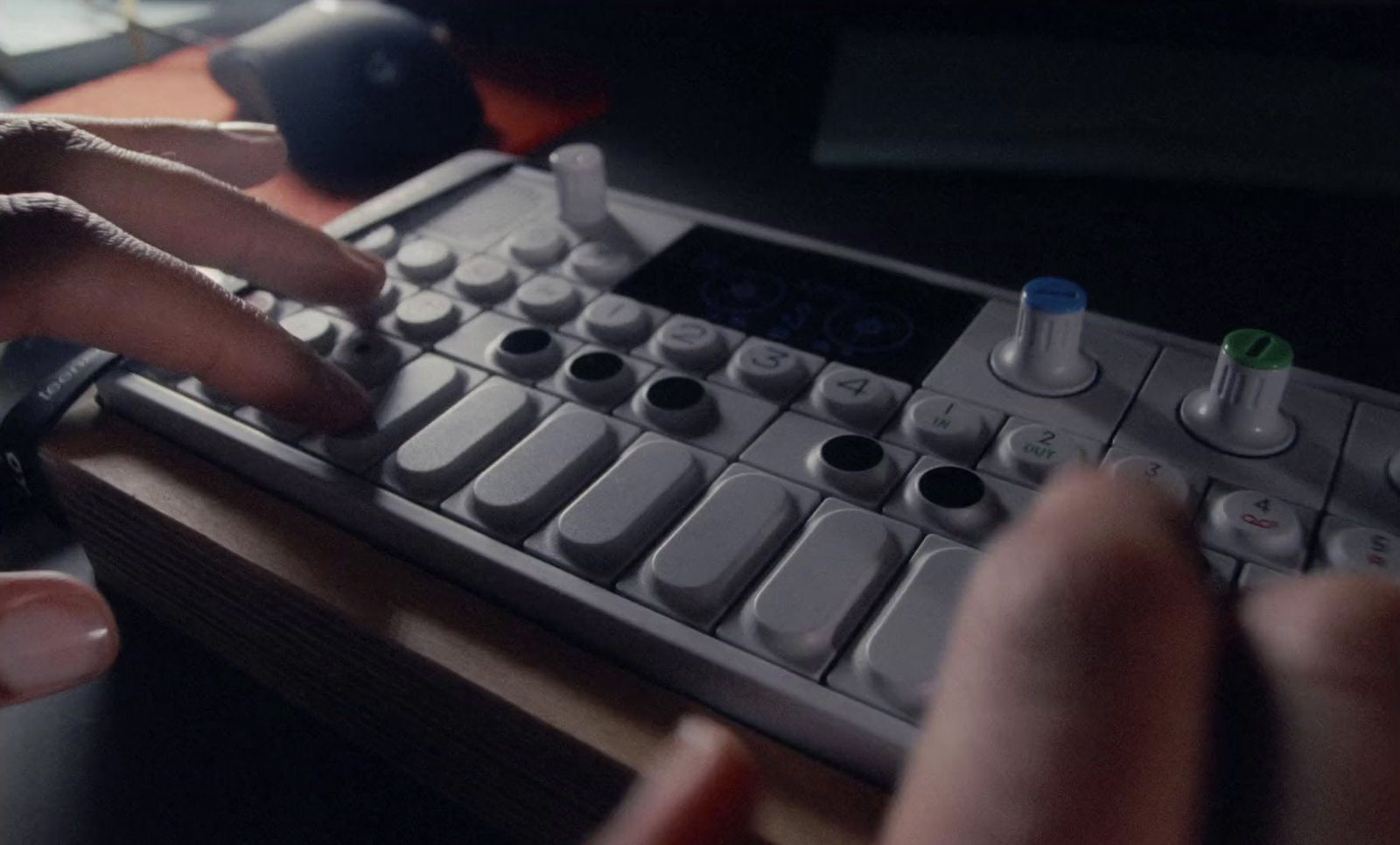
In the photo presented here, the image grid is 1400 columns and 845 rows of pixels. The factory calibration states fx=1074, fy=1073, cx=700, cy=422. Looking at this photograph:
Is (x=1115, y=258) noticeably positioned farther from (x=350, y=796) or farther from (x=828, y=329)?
(x=350, y=796)

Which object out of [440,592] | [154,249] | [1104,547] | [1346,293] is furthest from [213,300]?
[1346,293]

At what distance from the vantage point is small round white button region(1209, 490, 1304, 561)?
0.29m

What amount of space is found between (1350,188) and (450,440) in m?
0.47

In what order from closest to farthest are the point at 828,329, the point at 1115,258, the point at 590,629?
the point at 590,629, the point at 828,329, the point at 1115,258

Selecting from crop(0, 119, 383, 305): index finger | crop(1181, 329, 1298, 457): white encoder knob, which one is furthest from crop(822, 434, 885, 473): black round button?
crop(0, 119, 383, 305): index finger

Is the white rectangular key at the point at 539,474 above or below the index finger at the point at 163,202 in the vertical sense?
below

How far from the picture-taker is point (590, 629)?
11.4 inches

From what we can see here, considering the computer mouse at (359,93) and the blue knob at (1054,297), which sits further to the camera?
the computer mouse at (359,93)

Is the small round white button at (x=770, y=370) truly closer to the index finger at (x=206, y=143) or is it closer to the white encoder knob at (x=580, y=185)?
the white encoder knob at (x=580, y=185)

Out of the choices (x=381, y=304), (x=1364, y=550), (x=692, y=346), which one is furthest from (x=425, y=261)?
(x=1364, y=550)

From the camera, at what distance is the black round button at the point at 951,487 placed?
0.31 m

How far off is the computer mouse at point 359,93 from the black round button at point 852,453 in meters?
0.41

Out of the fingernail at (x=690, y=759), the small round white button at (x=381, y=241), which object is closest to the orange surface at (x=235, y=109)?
the small round white button at (x=381, y=241)

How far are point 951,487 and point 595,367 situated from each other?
129mm
